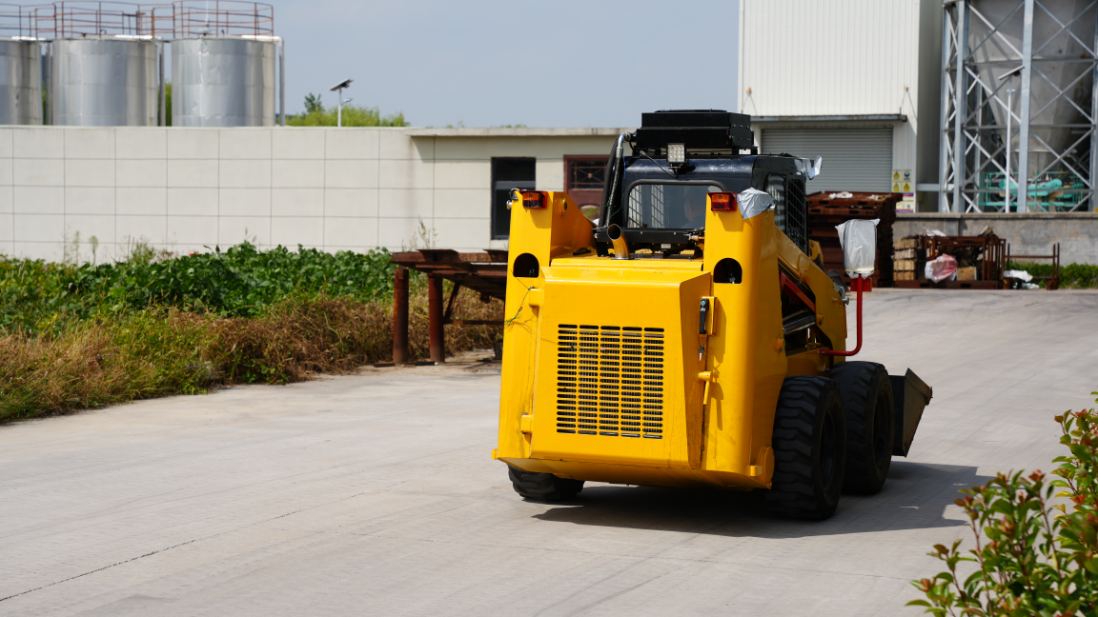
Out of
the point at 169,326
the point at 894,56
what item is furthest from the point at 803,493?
the point at 894,56

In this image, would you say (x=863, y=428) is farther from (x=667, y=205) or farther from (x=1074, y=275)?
(x=1074, y=275)

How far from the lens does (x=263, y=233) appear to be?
39562mm

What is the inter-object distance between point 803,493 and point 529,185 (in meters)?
28.1

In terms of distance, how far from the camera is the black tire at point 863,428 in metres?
10.5

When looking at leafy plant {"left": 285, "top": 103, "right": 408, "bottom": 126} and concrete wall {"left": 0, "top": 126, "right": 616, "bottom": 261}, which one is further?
leafy plant {"left": 285, "top": 103, "right": 408, "bottom": 126}

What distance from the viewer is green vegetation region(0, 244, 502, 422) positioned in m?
15.3

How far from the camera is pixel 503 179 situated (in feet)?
122

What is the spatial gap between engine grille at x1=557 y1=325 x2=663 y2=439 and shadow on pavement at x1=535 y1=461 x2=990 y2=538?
88cm

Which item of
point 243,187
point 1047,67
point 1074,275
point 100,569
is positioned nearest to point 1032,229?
point 1074,275

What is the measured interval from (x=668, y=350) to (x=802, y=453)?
3.84 feet

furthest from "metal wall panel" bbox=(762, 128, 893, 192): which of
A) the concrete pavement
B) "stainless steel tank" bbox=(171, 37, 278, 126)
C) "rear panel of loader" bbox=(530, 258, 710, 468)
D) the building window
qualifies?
"rear panel of loader" bbox=(530, 258, 710, 468)

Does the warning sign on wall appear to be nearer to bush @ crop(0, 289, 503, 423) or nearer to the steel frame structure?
the steel frame structure

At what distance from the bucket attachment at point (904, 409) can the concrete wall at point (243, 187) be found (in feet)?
82.6

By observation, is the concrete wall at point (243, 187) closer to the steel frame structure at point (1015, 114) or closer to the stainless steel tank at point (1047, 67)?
the steel frame structure at point (1015, 114)
